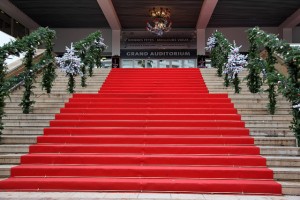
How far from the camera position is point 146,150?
4.73 metres

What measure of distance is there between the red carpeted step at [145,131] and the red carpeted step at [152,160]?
74cm

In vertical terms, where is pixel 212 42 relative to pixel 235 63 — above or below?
above

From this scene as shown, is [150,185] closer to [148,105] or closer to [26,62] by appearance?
[148,105]

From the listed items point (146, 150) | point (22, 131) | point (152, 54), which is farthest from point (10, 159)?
point (152, 54)

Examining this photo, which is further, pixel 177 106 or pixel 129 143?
pixel 177 106

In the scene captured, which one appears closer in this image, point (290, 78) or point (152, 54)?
point (290, 78)

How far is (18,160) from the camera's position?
15.0 feet

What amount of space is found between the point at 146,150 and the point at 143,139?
30 centimetres

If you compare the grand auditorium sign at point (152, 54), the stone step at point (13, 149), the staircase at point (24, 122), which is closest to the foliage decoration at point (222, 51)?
the staircase at point (24, 122)

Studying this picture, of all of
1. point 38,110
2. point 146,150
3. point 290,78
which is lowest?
point 146,150

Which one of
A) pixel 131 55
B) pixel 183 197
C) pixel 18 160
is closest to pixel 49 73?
pixel 18 160

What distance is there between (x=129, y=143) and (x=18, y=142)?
180 centimetres

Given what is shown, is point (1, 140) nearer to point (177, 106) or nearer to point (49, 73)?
point (49, 73)

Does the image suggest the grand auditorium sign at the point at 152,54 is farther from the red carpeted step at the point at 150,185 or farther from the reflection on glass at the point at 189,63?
the red carpeted step at the point at 150,185
